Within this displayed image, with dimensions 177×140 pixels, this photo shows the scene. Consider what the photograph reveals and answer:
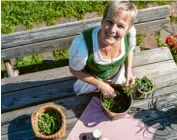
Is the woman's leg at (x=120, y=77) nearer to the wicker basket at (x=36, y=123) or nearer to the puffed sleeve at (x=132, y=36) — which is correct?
the puffed sleeve at (x=132, y=36)

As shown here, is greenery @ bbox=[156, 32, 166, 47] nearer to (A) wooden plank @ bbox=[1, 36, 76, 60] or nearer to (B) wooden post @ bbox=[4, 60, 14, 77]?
(A) wooden plank @ bbox=[1, 36, 76, 60]

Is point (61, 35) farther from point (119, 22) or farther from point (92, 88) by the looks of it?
point (119, 22)

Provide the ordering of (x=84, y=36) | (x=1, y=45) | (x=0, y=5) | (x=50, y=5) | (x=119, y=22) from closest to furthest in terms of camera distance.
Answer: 1. (x=119, y=22)
2. (x=84, y=36)
3. (x=1, y=45)
4. (x=0, y=5)
5. (x=50, y=5)

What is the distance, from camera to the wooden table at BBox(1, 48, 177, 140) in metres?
2.88

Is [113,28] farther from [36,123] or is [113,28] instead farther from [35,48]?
[35,48]

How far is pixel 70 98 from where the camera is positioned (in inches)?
120

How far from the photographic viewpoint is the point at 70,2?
4.71m

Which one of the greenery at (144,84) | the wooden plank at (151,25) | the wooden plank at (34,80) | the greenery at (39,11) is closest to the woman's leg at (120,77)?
the greenery at (144,84)

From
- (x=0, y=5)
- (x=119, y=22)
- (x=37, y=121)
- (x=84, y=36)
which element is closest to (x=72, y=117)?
(x=37, y=121)

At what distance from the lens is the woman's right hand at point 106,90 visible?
2.74 m

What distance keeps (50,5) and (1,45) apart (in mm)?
1593

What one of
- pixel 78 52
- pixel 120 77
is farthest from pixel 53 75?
pixel 78 52

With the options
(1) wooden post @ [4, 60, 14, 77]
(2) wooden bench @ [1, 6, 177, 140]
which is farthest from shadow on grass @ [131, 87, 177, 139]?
(1) wooden post @ [4, 60, 14, 77]

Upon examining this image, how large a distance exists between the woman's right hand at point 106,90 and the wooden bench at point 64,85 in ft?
0.97
